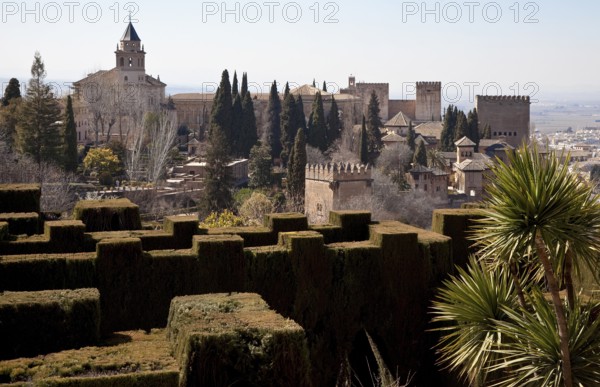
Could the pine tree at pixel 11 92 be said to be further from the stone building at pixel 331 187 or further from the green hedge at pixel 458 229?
the green hedge at pixel 458 229

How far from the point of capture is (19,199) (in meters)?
15.2

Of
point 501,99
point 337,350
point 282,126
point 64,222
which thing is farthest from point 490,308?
point 501,99

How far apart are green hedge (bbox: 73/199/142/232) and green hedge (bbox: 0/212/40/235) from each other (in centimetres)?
82

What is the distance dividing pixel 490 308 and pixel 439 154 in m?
55.1

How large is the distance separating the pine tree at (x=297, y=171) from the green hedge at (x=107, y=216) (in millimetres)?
31841

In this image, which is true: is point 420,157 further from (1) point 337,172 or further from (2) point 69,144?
(2) point 69,144

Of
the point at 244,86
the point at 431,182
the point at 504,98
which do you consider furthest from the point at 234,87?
the point at 504,98

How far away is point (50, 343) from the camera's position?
33.1ft

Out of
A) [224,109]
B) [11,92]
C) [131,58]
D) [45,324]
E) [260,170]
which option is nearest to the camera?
[45,324]

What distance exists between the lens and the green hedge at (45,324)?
1000 cm

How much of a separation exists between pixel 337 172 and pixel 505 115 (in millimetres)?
42487

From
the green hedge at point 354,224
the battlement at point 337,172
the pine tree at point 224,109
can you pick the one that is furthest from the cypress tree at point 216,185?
the green hedge at point 354,224

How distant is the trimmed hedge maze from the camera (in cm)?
870

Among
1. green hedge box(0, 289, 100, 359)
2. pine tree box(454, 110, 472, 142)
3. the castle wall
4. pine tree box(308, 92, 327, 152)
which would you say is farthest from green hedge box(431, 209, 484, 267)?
the castle wall
